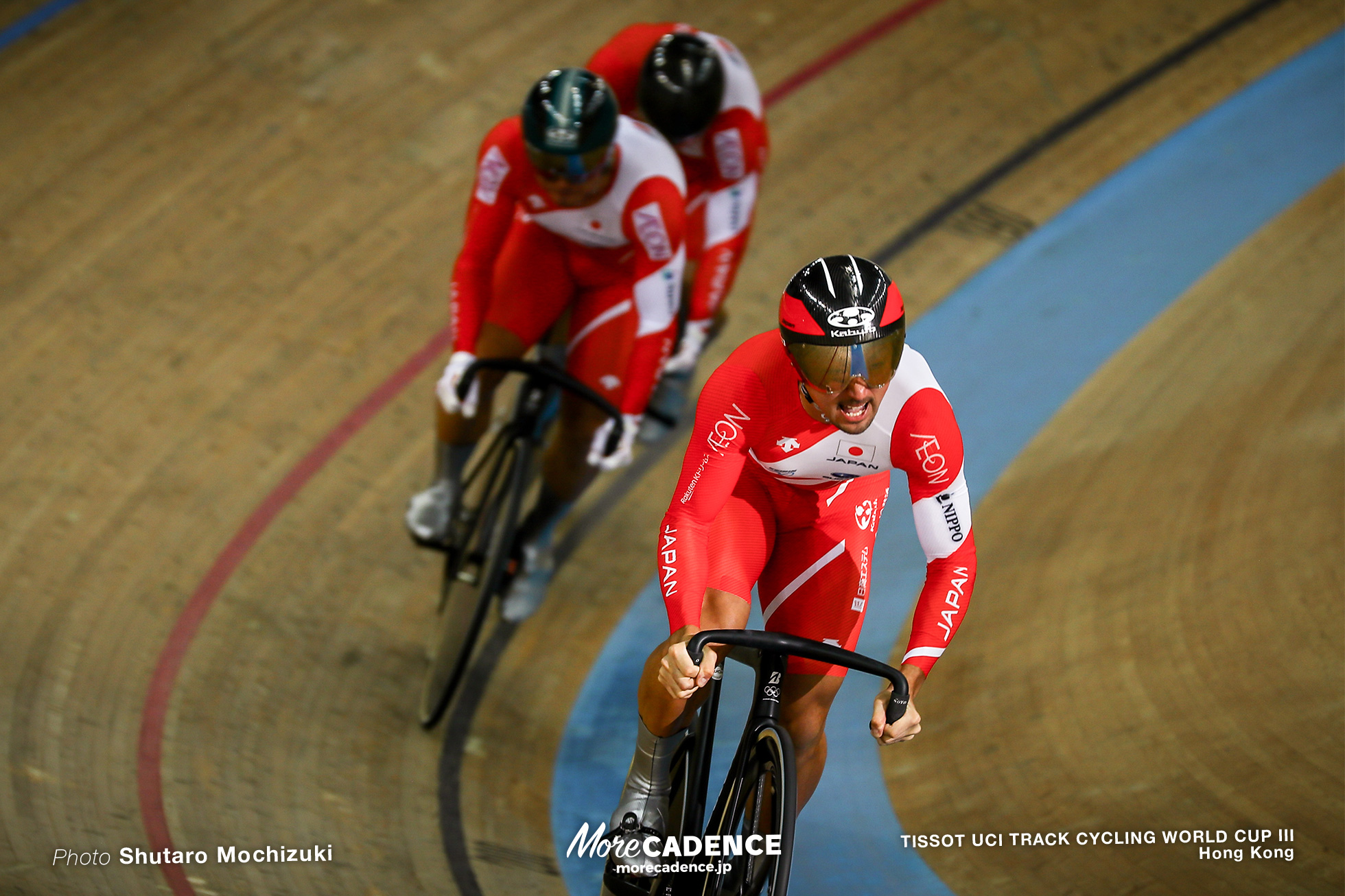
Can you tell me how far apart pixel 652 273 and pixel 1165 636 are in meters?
1.80

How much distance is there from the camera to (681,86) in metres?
4.04

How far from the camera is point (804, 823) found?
342 cm

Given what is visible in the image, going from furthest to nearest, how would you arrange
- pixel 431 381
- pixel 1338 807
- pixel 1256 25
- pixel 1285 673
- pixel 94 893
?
pixel 1256 25 < pixel 431 381 < pixel 1285 673 < pixel 1338 807 < pixel 94 893

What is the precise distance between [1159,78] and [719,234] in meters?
3.40

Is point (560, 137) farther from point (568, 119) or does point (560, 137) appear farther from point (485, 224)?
point (485, 224)

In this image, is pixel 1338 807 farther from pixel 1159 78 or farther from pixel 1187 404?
pixel 1159 78

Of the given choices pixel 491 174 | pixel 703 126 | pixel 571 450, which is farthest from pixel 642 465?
pixel 491 174

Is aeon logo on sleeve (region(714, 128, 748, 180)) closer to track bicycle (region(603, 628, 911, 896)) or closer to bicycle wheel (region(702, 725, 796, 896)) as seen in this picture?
track bicycle (region(603, 628, 911, 896))

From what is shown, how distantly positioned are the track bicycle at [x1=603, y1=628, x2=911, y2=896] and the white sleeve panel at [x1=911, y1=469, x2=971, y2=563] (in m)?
0.29

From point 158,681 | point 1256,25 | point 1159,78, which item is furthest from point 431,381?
point 1256,25

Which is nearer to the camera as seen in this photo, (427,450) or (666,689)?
(666,689)

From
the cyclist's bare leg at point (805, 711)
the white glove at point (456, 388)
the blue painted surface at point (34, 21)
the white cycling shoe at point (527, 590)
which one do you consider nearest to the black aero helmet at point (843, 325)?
the cyclist's bare leg at point (805, 711)

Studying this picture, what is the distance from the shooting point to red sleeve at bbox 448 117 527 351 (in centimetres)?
353

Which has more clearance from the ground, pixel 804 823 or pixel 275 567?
pixel 275 567
